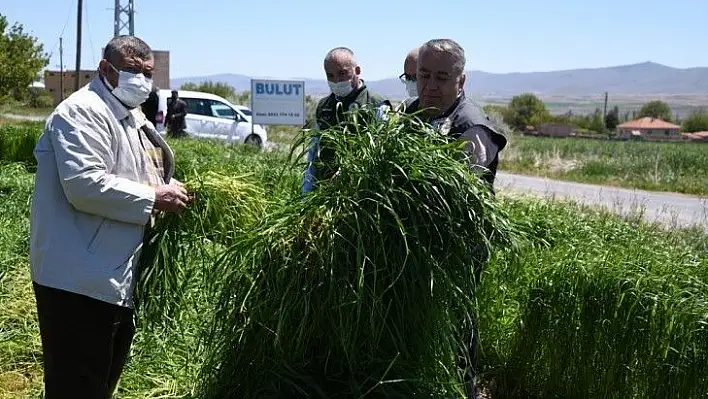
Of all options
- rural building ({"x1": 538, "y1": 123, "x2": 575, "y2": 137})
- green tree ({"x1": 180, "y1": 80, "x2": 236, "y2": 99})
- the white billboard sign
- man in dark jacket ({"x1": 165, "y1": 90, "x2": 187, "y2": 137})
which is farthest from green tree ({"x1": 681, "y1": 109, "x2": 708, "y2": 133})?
man in dark jacket ({"x1": 165, "y1": 90, "x2": 187, "y2": 137})

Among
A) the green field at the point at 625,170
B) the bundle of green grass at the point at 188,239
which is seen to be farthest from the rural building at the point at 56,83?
the bundle of green grass at the point at 188,239

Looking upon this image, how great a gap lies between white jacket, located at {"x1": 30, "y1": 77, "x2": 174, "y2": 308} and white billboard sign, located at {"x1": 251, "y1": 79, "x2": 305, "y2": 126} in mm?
13111

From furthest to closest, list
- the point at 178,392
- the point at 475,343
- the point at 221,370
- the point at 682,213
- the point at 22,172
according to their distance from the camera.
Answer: the point at 682,213, the point at 22,172, the point at 178,392, the point at 475,343, the point at 221,370

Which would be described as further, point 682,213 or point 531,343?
point 682,213

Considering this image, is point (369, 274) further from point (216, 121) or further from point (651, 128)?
point (651, 128)

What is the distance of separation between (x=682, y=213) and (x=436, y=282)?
41.9ft

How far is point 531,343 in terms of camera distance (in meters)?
3.50

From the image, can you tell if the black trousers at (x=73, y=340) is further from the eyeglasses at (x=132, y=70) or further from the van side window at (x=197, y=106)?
the van side window at (x=197, y=106)

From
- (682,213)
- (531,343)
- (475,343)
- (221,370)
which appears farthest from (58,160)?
(682,213)

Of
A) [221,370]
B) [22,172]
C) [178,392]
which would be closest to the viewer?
[221,370]

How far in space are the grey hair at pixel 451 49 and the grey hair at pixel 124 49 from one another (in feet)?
3.39

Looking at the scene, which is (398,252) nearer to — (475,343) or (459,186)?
(459,186)

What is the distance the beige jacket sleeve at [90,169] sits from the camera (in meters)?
2.39

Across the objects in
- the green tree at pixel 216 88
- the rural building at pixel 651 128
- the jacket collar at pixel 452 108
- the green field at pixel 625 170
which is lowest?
the green field at pixel 625 170
